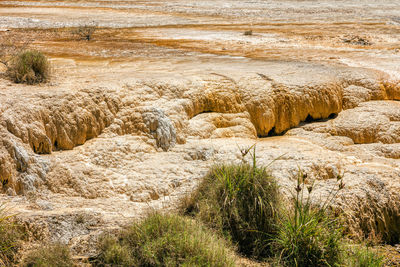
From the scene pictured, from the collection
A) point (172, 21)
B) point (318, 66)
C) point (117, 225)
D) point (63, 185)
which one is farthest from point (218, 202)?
point (172, 21)

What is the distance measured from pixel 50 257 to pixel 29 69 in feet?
11.1

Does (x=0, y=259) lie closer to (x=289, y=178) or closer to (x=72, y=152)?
(x=72, y=152)

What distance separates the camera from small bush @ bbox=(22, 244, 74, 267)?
8.71 ft

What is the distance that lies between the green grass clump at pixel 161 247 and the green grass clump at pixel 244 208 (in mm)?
441

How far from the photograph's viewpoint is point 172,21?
18.7 metres

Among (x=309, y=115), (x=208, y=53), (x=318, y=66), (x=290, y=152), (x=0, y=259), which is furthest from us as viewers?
(x=208, y=53)

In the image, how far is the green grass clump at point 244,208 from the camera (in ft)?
11.3

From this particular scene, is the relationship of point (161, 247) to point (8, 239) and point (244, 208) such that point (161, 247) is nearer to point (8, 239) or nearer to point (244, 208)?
point (244, 208)

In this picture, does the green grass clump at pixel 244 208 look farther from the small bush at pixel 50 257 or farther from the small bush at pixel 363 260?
the small bush at pixel 50 257

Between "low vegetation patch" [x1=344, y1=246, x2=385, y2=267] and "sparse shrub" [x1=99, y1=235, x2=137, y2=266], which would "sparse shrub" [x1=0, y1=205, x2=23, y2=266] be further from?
"low vegetation patch" [x1=344, y1=246, x2=385, y2=267]

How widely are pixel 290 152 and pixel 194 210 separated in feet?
6.04

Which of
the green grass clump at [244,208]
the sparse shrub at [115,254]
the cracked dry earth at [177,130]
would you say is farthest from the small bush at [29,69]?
the sparse shrub at [115,254]

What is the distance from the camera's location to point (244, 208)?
354cm

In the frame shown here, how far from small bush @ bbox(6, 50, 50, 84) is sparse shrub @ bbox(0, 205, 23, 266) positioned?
2796mm
